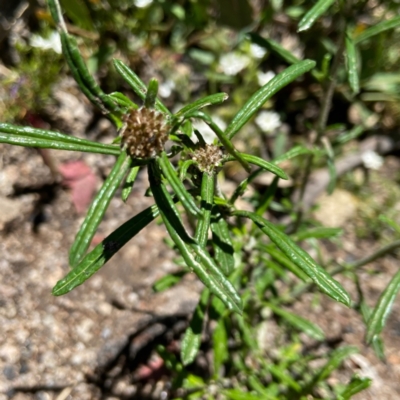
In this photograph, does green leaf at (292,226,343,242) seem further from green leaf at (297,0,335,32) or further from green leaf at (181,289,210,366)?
green leaf at (297,0,335,32)

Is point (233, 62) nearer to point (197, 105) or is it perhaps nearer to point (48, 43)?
point (48, 43)

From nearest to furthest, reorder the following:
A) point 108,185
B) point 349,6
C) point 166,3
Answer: point 108,185 < point 349,6 < point 166,3

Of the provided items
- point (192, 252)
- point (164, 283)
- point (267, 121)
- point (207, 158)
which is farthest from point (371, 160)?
point (192, 252)

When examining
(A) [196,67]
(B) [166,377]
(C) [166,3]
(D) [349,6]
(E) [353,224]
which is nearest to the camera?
(D) [349,6]

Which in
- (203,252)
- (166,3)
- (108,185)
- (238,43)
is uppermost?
(166,3)

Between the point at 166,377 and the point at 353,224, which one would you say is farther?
the point at 353,224

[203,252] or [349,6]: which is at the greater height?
[349,6]

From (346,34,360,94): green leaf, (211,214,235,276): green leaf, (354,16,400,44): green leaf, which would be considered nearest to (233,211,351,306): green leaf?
(211,214,235,276): green leaf

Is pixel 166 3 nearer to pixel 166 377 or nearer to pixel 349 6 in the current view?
pixel 349 6

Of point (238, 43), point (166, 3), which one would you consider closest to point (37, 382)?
point (166, 3)
